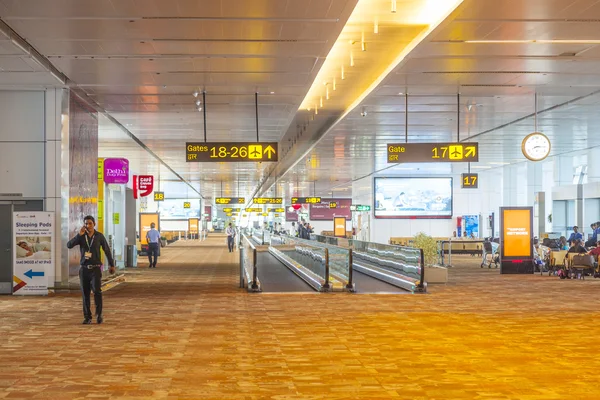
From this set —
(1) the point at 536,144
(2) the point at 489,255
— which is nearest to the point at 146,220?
(2) the point at 489,255

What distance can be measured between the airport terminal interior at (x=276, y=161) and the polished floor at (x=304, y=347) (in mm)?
50

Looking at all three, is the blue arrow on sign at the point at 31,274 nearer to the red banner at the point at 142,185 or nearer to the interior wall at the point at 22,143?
the interior wall at the point at 22,143

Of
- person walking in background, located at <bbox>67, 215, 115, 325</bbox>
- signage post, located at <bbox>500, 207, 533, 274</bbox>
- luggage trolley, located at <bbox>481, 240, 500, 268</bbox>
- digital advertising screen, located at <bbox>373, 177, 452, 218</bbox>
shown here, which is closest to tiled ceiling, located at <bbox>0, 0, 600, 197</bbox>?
signage post, located at <bbox>500, 207, 533, 274</bbox>

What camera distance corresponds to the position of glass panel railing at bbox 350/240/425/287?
1686 centimetres

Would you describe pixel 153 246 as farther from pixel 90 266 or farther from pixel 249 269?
pixel 90 266

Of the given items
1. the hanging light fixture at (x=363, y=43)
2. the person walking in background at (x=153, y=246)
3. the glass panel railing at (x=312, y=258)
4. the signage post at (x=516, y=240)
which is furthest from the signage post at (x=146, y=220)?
the hanging light fixture at (x=363, y=43)

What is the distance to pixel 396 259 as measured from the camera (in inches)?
749

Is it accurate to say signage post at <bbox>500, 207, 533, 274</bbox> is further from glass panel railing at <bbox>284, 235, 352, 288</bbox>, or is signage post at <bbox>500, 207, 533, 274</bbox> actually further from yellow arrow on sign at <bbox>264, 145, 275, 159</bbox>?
yellow arrow on sign at <bbox>264, 145, 275, 159</bbox>

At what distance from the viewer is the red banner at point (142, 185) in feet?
97.2

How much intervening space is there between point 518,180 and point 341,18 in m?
29.4

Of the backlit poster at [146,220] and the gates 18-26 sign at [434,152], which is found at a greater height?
the gates 18-26 sign at [434,152]

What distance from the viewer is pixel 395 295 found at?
16.0m

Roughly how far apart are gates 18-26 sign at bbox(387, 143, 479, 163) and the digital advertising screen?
64.5 feet

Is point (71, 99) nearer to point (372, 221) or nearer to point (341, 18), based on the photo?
point (341, 18)
